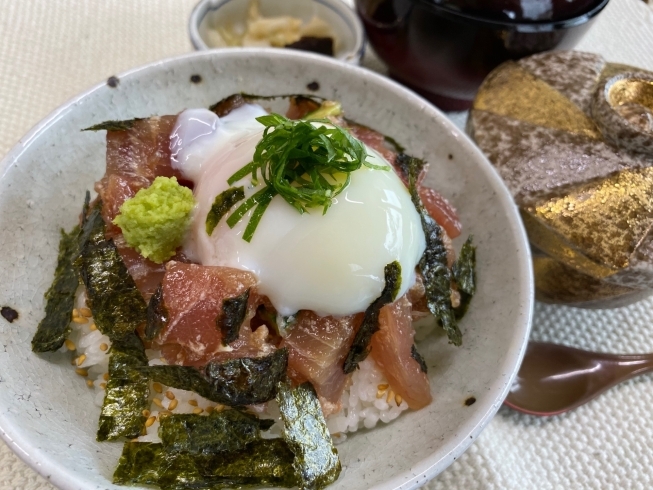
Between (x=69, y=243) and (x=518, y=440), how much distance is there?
5.61ft

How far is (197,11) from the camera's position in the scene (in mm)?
2627

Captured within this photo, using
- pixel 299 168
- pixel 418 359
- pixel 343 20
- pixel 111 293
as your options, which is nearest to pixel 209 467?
pixel 111 293

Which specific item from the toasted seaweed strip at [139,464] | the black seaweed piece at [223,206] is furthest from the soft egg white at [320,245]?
the toasted seaweed strip at [139,464]

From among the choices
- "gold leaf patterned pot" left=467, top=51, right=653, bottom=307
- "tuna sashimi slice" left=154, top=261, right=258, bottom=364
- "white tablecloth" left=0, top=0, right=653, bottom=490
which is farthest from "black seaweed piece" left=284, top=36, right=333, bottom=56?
"tuna sashimi slice" left=154, top=261, right=258, bottom=364

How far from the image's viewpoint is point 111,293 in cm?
148

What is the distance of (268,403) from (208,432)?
202 millimetres

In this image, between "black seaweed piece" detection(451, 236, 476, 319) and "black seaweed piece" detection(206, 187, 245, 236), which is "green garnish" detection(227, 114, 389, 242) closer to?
"black seaweed piece" detection(206, 187, 245, 236)

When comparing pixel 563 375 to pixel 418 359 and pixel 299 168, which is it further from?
pixel 299 168

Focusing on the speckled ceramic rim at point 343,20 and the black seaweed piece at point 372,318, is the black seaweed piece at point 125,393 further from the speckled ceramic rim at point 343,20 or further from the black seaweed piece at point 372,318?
the speckled ceramic rim at point 343,20

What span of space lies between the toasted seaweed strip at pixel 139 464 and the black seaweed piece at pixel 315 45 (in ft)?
6.80

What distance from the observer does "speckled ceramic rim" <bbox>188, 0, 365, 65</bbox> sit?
251 cm

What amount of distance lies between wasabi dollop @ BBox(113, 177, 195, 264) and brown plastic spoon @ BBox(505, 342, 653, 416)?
1.33 metres

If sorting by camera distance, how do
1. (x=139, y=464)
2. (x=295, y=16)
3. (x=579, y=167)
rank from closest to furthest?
(x=139, y=464) → (x=579, y=167) → (x=295, y=16)

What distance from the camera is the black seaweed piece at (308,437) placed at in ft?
4.26
